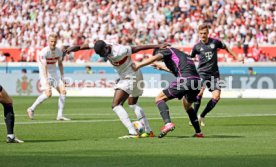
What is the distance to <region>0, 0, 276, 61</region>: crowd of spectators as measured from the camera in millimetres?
43594

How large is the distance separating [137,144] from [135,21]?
31.9 meters

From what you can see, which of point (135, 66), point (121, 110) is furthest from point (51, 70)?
point (135, 66)

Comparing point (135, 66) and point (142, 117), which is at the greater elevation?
point (135, 66)

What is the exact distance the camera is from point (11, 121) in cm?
Result: 1579

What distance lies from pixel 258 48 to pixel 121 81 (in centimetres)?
2603

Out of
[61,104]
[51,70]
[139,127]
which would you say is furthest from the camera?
[51,70]

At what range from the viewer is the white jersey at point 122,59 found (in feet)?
55.0

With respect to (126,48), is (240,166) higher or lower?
lower

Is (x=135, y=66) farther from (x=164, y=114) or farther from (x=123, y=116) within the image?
(x=123, y=116)

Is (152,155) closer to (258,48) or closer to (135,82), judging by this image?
(135,82)

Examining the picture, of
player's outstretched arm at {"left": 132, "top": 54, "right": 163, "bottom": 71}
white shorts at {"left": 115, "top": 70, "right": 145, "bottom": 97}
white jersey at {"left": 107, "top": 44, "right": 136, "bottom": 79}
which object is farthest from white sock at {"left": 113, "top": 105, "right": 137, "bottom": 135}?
player's outstretched arm at {"left": 132, "top": 54, "right": 163, "bottom": 71}

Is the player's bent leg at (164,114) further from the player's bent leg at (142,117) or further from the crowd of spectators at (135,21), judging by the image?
the crowd of spectators at (135,21)

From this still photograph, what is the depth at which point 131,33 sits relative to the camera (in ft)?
152

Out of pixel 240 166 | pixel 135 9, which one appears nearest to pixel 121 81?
pixel 240 166
